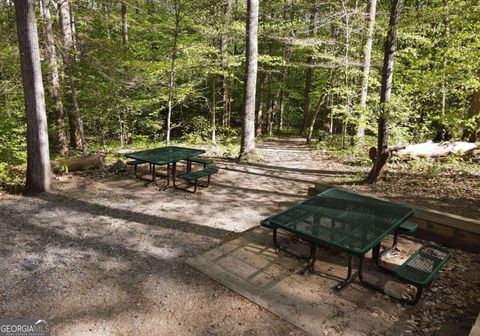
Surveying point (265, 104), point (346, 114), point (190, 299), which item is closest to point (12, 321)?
point (190, 299)

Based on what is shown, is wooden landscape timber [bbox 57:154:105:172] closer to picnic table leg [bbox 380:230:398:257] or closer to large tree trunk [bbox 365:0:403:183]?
large tree trunk [bbox 365:0:403:183]

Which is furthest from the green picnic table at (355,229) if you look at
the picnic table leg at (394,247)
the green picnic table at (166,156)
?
the green picnic table at (166,156)

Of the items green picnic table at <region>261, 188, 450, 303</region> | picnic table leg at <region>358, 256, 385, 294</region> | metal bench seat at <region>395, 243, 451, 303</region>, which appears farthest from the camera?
picnic table leg at <region>358, 256, 385, 294</region>

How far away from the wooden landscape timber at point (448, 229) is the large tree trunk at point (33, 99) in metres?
7.28

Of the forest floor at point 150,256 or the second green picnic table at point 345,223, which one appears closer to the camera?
the forest floor at point 150,256

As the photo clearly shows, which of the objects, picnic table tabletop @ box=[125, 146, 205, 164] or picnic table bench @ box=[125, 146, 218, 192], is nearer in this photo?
picnic table bench @ box=[125, 146, 218, 192]

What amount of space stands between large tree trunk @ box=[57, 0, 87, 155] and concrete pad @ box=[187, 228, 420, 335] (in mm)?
7240

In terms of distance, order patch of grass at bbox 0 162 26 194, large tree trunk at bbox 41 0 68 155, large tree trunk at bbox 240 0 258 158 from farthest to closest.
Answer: large tree trunk at bbox 240 0 258 158
large tree trunk at bbox 41 0 68 155
patch of grass at bbox 0 162 26 194

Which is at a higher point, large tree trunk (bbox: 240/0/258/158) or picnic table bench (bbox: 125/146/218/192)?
large tree trunk (bbox: 240/0/258/158)

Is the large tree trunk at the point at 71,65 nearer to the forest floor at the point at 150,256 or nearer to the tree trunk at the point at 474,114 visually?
the forest floor at the point at 150,256

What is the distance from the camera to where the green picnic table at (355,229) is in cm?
339

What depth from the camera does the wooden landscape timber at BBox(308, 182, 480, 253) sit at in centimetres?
461

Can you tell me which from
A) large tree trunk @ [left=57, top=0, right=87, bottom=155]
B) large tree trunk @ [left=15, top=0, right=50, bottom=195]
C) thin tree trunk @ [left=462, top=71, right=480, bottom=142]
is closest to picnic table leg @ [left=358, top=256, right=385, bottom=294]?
large tree trunk @ [left=15, top=0, right=50, bottom=195]

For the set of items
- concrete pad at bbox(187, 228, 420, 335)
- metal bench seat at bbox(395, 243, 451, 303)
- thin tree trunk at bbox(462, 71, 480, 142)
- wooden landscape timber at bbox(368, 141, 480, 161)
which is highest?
thin tree trunk at bbox(462, 71, 480, 142)
